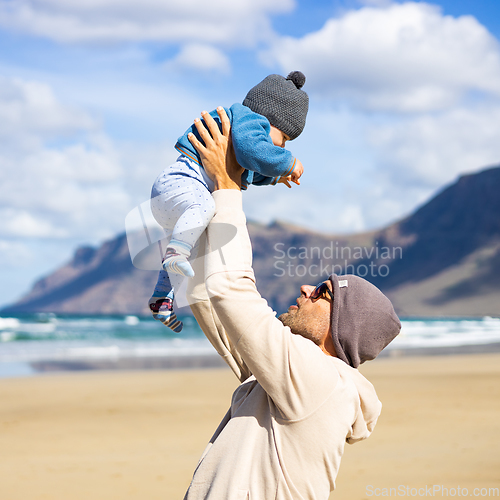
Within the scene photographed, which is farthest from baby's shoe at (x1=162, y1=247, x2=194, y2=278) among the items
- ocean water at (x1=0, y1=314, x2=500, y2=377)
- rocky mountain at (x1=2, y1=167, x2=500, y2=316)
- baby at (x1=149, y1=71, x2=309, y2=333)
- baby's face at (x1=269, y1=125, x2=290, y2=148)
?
rocky mountain at (x1=2, y1=167, x2=500, y2=316)

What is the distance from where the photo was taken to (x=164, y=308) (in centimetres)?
225

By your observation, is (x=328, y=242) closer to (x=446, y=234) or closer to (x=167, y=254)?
(x=446, y=234)

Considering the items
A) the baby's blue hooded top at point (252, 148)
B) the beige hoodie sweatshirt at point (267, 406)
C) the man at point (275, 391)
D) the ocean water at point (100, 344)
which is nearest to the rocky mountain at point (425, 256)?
the ocean water at point (100, 344)

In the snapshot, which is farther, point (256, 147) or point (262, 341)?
point (256, 147)

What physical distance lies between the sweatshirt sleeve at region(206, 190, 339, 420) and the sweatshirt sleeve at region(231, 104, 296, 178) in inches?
15.6

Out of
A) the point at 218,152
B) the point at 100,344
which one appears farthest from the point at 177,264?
the point at 100,344

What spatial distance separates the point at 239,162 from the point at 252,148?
0.07m

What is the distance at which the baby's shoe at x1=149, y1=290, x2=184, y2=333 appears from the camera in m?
2.25

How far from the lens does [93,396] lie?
11.7 metres

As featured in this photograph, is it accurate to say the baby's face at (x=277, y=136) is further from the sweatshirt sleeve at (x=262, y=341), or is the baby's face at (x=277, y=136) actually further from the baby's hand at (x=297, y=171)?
the sweatshirt sleeve at (x=262, y=341)

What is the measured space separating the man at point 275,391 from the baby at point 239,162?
172 millimetres

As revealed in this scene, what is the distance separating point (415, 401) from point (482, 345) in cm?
1520

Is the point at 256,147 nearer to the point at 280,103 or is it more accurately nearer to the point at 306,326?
the point at 280,103

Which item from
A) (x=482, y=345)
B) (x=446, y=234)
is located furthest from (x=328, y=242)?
(x=482, y=345)
